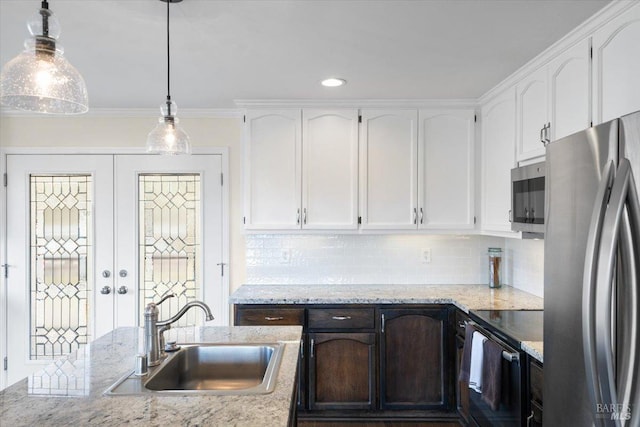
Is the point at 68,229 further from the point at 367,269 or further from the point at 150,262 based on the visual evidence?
the point at 367,269

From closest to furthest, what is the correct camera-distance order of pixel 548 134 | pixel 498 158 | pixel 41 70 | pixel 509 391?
pixel 41 70 → pixel 509 391 → pixel 548 134 → pixel 498 158

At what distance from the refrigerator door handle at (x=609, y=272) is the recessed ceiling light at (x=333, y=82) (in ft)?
6.63

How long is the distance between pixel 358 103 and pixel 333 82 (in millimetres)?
535

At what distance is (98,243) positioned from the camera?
3758 millimetres

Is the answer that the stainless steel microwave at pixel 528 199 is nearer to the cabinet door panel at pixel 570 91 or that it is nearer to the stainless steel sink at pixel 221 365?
the cabinet door panel at pixel 570 91

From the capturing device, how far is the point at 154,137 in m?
2.01

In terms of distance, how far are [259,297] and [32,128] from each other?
2.42m

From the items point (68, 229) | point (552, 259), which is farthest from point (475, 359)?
point (68, 229)

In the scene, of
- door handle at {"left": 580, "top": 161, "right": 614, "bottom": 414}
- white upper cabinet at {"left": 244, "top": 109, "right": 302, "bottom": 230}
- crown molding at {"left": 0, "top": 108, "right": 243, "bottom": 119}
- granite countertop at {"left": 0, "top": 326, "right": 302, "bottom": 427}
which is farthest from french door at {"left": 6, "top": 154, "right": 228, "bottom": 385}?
door handle at {"left": 580, "top": 161, "right": 614, "bottom": 414}

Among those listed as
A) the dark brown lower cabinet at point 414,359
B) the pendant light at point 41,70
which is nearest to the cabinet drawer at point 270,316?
the dark brown lower cabinet at point 414,359

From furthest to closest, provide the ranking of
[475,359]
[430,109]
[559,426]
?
[430,109]
[475,359]
[559,426]

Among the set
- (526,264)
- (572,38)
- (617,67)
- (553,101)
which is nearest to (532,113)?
(553,101)

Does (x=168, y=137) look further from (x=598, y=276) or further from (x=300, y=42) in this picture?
(x=598, y=276)

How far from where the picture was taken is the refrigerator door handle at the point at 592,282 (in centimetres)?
126
